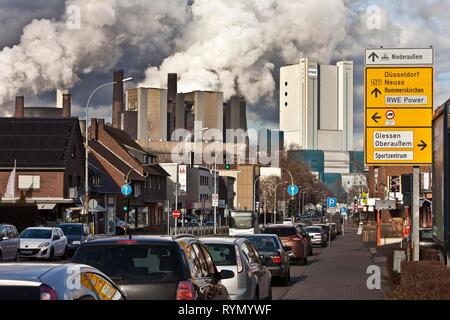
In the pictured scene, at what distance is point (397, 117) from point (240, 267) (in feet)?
28.5

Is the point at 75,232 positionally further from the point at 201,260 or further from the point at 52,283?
the point at 52,283

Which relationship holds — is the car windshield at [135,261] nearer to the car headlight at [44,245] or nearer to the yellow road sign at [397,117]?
the yellow road sign at [397,117]

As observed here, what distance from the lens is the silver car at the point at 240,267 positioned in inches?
588

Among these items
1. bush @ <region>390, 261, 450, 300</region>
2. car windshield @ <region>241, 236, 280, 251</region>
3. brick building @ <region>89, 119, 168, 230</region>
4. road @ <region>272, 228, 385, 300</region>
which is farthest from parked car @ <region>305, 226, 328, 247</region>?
bush @ <region>390, 261, 450, 300</region>

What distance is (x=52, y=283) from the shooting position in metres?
7.07

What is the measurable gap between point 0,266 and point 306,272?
2395 cm

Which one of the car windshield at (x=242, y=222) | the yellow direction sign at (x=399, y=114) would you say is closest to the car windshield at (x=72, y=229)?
the car windshield at (x=242, y=222)

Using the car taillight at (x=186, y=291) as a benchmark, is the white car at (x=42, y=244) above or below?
below

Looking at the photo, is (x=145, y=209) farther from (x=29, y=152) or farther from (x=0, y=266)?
(x=0, y=266)

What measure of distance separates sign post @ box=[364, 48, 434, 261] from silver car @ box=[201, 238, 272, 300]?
21.1ft

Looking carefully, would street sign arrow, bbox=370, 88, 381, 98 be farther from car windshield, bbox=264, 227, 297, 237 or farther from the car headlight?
the car headlight

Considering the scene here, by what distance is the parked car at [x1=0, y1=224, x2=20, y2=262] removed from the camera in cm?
3228

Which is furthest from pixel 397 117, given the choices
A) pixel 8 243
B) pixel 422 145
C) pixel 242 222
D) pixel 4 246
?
pixel 242 222
